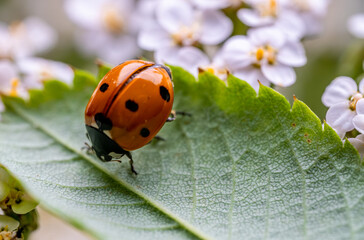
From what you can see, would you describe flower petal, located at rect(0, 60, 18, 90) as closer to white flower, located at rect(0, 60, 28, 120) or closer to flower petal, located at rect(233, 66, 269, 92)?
white flower, located at rect(0, 60, 28, 120)

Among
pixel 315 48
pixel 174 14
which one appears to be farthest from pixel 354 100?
pixel 315 48

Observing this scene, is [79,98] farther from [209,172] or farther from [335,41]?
[335,41]

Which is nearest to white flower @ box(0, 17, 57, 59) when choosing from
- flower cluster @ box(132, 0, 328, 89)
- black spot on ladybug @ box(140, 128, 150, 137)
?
flower cluster @ box(132, 0, 328, 89)

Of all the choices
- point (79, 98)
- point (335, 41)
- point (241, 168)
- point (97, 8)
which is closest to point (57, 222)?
point (79, 98)

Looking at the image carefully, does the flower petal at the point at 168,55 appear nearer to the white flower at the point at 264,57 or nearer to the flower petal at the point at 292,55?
the white flower at the point at 264,57

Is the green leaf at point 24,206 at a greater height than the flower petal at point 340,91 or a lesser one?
lesser

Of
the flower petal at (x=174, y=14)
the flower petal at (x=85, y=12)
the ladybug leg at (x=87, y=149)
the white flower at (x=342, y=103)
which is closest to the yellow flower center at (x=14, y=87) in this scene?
the ladybug leg at (x=87, y=149)

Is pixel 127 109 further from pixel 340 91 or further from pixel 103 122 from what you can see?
pixel 340 91
